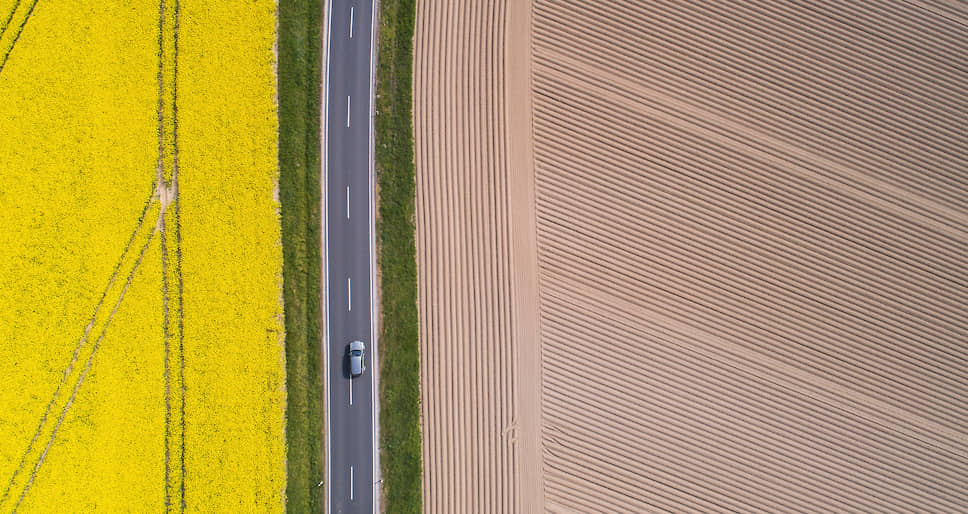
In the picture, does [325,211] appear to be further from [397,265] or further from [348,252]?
[397,265]

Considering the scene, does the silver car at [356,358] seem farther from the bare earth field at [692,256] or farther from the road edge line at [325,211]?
the bare earth field at [692,256]

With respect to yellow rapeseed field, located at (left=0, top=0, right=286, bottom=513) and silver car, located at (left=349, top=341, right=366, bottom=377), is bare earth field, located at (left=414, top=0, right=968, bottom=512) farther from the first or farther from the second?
yellow rapeseed field, located at (left=0, top=0, right=286, bottom=513)

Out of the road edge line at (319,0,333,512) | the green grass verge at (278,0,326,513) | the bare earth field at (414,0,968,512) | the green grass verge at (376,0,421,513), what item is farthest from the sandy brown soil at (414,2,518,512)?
the green grass verge at (278,0,326,513)

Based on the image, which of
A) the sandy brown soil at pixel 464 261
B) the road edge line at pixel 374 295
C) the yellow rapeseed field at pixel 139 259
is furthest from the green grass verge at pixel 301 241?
the sandy brown soil at pixel 464 261

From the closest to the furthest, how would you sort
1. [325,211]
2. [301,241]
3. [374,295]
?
1. [301,241]
2. [374,295]
3. [325,211]

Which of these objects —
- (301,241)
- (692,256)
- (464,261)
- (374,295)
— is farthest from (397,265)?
(692,256)

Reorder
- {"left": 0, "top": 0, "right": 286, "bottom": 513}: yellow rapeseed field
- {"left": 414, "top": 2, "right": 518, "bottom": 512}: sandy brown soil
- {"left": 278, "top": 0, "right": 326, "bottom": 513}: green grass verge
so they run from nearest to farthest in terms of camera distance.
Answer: {"left": 0, "top": 0, "right": 286, "bottom": 513}: yellow rapeseed field, {"left": 278, "top": 0, "right": 326, "bottom": 513}: green grass verge, {"left": 414, "top": 2, "right": 518, "bottom": 512}: sandy brown soil

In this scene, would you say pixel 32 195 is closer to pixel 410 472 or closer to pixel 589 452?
pixel 410 472
